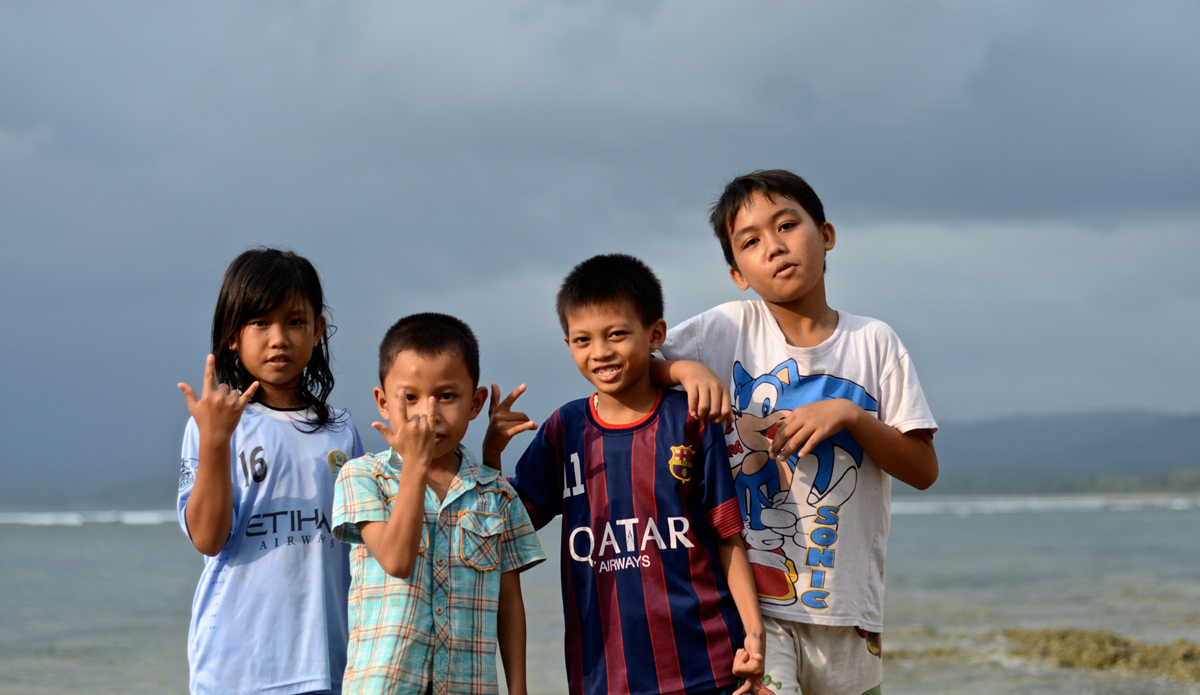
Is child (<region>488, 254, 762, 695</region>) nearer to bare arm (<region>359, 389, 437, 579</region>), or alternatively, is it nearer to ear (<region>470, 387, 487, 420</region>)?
ear (<region>470, 387, 487, 420</region>)

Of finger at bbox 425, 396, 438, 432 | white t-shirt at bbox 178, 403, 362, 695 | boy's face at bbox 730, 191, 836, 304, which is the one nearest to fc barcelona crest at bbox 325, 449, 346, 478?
white t-shirt at bbox 178, 403, 362, 695

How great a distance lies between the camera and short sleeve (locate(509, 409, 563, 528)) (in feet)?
9.60

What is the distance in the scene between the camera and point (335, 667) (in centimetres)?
286

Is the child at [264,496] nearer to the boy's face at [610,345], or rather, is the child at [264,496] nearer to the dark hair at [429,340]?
the dark hair at [429,340]

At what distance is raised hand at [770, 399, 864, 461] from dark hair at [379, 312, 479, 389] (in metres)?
0.91

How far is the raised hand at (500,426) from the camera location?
2869 millimetres

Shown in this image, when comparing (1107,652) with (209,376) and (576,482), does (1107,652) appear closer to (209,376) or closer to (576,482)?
(576,482)

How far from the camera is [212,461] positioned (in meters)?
2.70

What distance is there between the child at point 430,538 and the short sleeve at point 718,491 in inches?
19.1

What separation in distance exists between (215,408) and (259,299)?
45cm

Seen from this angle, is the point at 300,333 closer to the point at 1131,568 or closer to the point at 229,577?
the point at 229,577

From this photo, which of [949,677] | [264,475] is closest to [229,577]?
[264,475]

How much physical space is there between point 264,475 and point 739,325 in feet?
5.09

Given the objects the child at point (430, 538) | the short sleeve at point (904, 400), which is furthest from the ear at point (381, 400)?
the short sleeve at point (904, 400)
